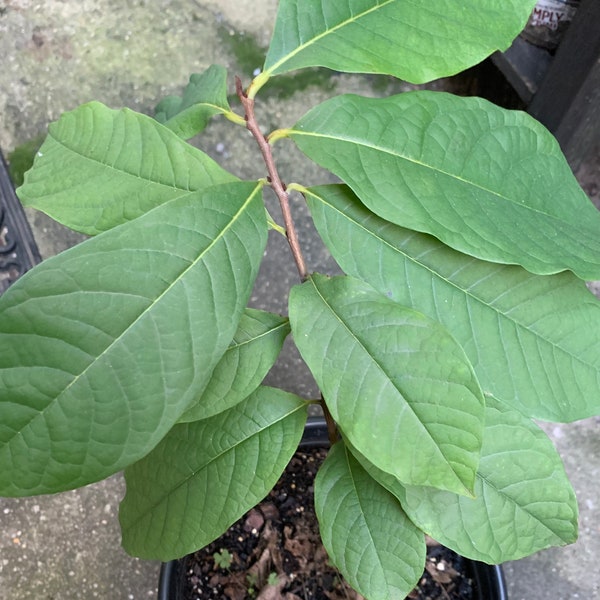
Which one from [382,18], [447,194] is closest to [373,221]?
[447,194]

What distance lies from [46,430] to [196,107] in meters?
0.45

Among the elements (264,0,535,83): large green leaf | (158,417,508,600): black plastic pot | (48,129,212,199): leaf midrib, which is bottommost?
(158,417,508,600): black plastic pot

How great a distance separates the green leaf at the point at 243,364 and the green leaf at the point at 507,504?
0.24 m

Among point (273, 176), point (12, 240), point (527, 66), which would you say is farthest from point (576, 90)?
point (12, 240)

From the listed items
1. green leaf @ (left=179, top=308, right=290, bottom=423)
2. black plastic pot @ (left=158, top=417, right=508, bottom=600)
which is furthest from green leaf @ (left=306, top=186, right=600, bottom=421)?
black plastic pot @ (left=158, top=417, right=508, bottom=600)

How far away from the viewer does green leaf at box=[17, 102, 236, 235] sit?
71cm

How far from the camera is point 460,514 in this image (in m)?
0.79

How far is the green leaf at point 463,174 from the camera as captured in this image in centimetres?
65

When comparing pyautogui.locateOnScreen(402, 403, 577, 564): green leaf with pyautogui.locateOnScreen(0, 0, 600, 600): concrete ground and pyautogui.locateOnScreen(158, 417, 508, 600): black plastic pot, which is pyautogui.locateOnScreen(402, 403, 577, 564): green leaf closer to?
pyautogui.locateOnScreen(158, 417, 508, 600): black plastic pot

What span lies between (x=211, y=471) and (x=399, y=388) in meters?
0.33

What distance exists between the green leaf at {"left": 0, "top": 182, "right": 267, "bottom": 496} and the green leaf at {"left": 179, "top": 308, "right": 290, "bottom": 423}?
13 cm

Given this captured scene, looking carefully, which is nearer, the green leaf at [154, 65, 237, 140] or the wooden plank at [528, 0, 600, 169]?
the green leaf at [154, 65, 237, 140]

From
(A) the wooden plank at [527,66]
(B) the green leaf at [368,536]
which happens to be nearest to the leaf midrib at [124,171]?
(B) the green leaf at [368,536]

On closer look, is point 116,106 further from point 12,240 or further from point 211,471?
point 211,471
